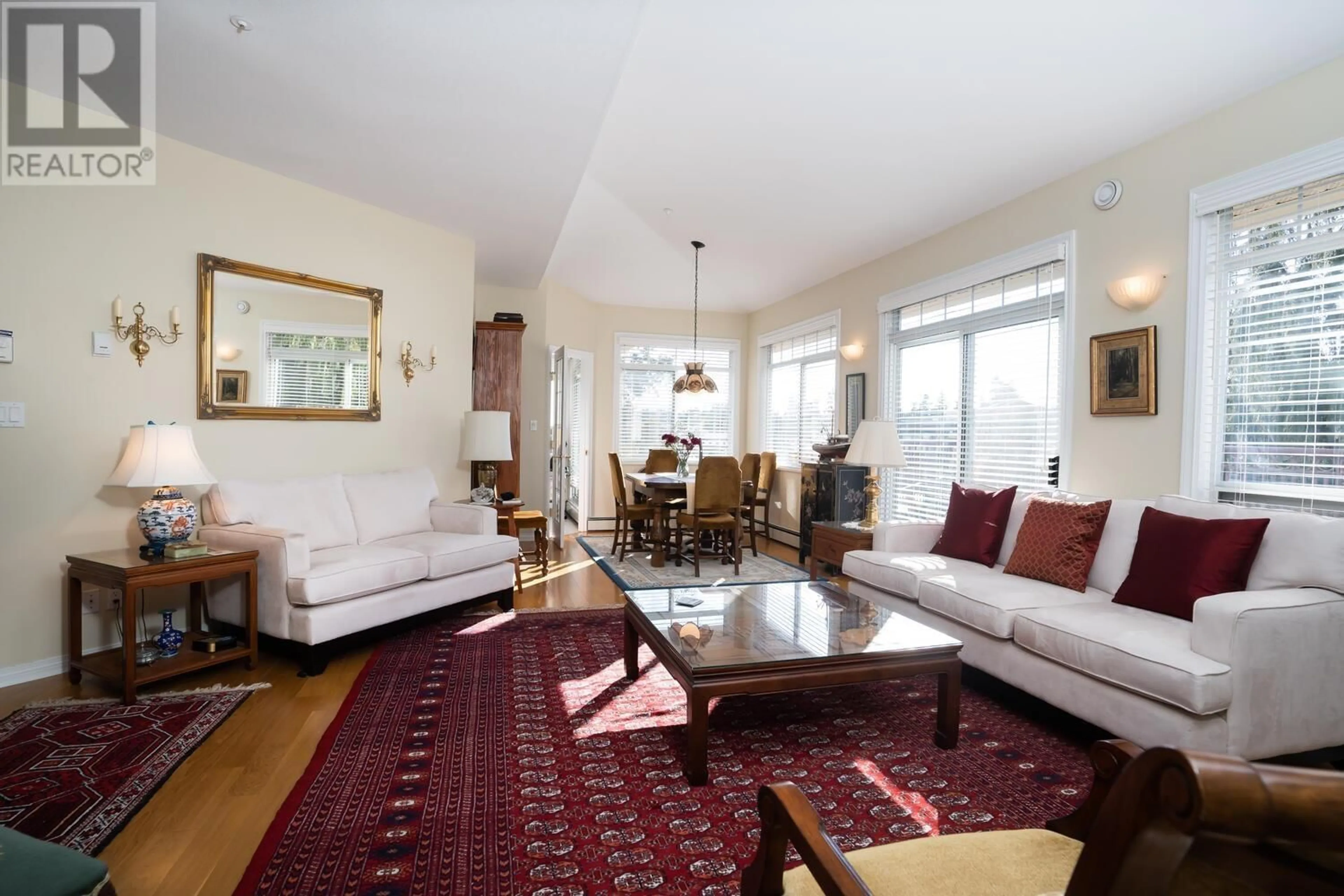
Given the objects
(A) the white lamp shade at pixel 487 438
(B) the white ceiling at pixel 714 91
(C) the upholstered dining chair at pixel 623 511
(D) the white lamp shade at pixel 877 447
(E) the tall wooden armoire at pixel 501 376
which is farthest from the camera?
(E) the tall wooden armoire at pixel 501 376

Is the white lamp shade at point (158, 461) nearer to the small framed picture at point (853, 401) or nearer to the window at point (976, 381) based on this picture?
the window at point (976, 381)

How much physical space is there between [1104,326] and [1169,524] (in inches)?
55.8

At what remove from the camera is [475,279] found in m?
7.08

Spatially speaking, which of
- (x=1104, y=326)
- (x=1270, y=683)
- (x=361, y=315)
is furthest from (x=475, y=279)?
(x=1270, y=683)

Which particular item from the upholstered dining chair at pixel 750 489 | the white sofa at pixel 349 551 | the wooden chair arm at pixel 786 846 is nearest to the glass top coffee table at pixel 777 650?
the wooden chair arm at pixel 786 846

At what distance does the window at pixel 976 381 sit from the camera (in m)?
4.20

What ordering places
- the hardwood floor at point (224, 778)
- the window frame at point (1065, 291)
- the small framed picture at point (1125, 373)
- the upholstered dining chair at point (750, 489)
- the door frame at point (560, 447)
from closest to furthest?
the hardwood floor at point (224, 778), the small framed picture at point (1125, 373), the window frame at point (1065, 291), the upholstered dining chair at point (750, 489), the door frame at point (560, 447)

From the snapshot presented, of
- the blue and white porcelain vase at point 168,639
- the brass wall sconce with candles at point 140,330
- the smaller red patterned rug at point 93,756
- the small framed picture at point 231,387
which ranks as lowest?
the smaller red patterned rug at point 93,756

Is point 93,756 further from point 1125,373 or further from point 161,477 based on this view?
point 1125,373

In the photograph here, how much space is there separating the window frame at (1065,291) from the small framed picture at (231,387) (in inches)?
189

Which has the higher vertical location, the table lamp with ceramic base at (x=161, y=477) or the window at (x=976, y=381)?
the window at (x=976, y=381)

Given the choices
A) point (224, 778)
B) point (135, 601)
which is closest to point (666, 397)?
point (135, 601)

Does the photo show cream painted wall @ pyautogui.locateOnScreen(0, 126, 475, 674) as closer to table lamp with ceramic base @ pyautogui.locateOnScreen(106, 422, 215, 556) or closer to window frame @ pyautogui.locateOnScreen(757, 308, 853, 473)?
table lamp with ceramic base @ pyautogui.locateOnScreen(106, 422, 215, 556)

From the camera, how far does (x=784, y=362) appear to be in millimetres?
7906
